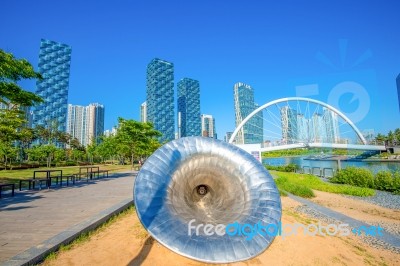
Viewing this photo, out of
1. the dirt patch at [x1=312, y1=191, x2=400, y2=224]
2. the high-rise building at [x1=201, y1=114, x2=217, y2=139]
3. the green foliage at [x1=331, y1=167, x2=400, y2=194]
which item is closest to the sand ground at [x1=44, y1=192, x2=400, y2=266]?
the dirt patch at [x1=312, y1=191, x2=400, y2=224]

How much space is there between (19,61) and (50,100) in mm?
94110

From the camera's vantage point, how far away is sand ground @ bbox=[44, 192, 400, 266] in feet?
14.8

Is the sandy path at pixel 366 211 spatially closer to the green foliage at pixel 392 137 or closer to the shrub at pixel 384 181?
the shrub at pixel 384 181

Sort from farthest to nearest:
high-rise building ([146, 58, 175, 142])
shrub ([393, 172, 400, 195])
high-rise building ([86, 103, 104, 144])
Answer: high-rise building ([146, 58, 175, 142]), high-rise building ([86, 103, 104, 144]), shrub ([393, 172, 400, 195])

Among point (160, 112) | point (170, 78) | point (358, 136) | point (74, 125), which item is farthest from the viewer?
point (170, 78)

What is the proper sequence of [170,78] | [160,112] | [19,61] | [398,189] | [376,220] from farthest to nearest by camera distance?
[170,78], [160,112], [398,189], [19,61], [376,220]

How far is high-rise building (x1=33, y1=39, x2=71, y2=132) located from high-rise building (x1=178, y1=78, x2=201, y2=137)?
7455 cm

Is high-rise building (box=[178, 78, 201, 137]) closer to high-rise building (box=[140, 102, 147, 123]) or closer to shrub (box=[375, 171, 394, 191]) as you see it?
high-rise building (box=[140, 102, 147, 123])

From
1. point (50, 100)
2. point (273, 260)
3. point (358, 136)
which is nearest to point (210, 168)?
point (273, 260)

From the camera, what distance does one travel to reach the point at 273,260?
15.5ft

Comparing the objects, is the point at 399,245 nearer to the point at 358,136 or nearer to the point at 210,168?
the point at 210,168

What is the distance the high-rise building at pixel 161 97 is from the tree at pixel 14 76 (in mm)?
115183

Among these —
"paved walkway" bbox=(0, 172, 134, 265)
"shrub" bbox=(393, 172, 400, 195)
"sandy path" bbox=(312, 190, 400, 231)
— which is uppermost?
"paved walkway" bbox=(0, 172, 134, 265)

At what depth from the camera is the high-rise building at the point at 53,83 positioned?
8950 cm
